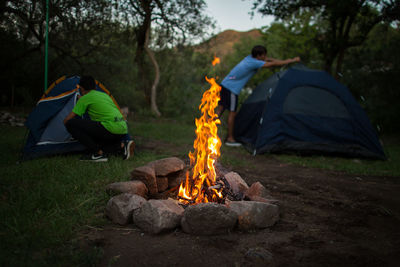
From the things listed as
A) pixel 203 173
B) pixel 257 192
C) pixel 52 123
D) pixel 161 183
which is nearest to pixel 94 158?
pixel 52 123

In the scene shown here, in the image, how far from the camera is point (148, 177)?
3.48 metres

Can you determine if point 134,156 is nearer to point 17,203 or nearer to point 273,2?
point 17,203

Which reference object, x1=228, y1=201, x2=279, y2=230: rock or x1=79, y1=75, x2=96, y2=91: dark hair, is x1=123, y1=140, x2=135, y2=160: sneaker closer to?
x1=79, y1=75, x2=96, y2=91: dark hair

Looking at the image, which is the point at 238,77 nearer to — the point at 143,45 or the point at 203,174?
the point at 203,174

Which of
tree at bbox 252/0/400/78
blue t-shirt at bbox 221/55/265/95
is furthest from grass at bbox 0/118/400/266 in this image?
tree at bbox 252/0/400/78

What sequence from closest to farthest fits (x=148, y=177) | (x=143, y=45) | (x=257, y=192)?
1. (x=257, y=192)
2. (x=148, y=177)
3. (x=143, y=45)

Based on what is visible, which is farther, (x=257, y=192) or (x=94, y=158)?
(x=94, y=158)

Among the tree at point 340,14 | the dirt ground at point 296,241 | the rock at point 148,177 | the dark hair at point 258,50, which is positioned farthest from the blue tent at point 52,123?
the tree at point 340,14

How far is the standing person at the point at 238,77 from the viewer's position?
22.6 feet

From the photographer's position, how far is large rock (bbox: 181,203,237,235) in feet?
8.31

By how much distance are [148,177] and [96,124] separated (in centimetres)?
205

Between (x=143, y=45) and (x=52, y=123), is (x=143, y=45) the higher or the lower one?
the higher one

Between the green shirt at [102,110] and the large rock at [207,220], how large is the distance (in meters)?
3.00

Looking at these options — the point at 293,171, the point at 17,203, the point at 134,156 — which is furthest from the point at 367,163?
the point at 17,203
